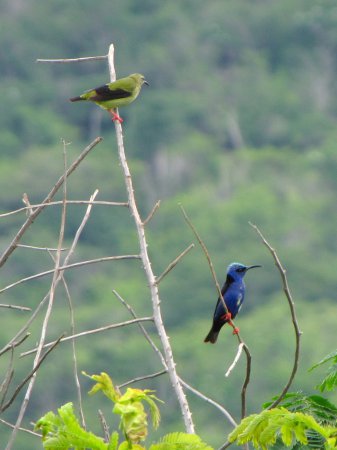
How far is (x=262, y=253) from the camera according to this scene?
1738 inches

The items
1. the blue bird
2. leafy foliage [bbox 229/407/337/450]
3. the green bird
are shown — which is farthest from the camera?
the green bird

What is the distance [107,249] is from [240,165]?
24.5 feet

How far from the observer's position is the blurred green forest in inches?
1544

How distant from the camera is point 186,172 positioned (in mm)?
52375

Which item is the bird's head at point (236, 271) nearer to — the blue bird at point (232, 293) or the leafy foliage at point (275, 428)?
the blue bird at point (232, 293)

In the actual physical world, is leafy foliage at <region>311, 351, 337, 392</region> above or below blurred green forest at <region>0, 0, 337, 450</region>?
above

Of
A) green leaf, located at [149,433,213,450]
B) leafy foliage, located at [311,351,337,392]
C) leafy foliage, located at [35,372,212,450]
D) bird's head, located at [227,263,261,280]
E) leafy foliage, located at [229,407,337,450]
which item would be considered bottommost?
bird's head, located at [227,263,261,280]

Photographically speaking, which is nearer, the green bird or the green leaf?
the green leaf

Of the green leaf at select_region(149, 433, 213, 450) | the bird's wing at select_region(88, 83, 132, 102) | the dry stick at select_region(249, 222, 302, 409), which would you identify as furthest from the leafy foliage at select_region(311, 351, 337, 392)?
the bird's wing at select_region(88, 83, 132, 102)

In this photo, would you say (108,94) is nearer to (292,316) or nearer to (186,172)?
(292,316)

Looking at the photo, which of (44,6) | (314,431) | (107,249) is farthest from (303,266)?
(314,431)

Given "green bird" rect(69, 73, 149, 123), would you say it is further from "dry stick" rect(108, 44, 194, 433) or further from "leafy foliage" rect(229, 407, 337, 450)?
A: "leafy foliage" rect(229, 407, 337, 450)

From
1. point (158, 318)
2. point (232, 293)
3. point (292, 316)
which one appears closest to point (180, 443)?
point (292, 316)

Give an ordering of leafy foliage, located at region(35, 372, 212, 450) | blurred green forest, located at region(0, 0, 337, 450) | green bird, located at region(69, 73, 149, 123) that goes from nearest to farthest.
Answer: leafy foliage, located at region(35, 372, 212, 450) < green bird, located at region(69, 73, 149, 123) < blurred green forest, located at region(0, 0, 337, 450)
